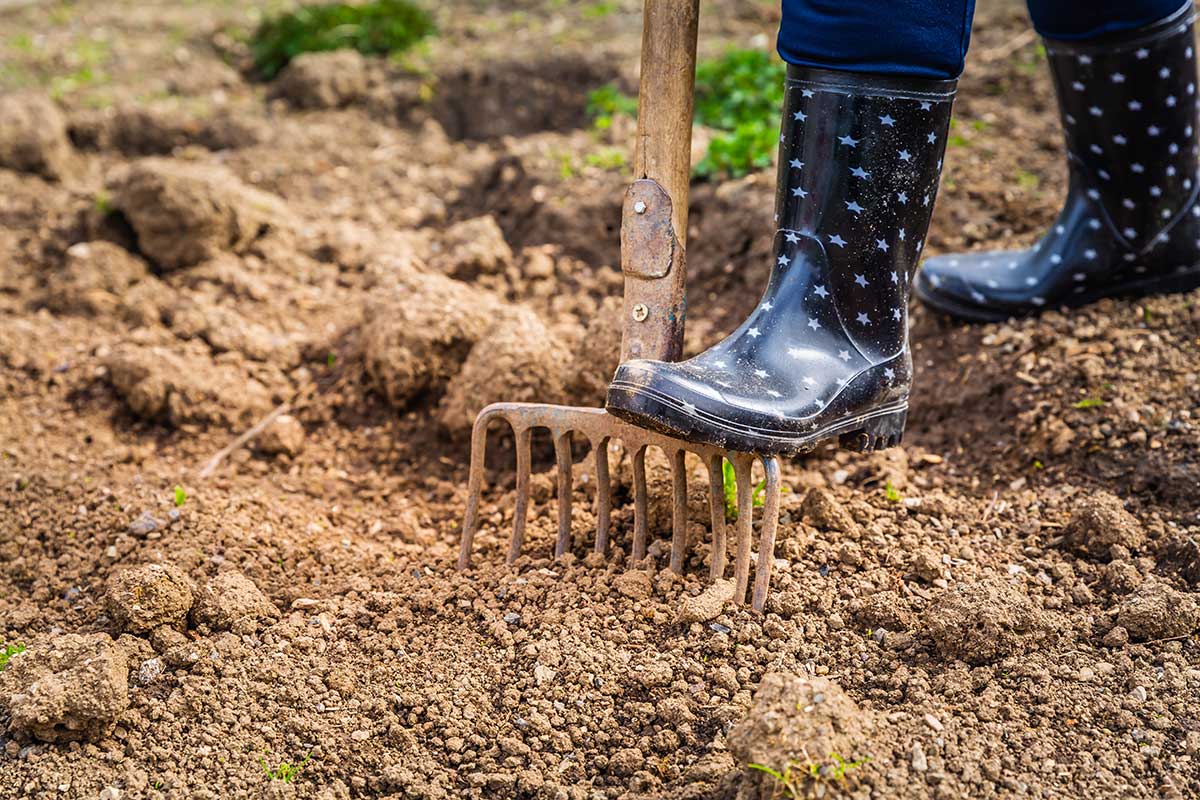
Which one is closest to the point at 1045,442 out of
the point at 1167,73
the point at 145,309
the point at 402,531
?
the point at 1167,73

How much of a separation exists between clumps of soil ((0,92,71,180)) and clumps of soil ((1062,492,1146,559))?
12.6 feet

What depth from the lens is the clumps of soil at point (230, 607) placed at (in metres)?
2.19

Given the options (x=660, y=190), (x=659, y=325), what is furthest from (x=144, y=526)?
(x=660, y=190)

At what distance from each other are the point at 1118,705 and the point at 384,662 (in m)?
1.30

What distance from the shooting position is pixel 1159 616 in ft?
6.56

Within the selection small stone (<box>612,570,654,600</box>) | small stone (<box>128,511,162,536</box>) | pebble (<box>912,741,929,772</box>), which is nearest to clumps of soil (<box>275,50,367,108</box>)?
small stone (<box>128,511,162,536</box>)

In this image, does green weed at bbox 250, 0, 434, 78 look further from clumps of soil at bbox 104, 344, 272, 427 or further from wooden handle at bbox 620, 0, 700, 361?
wooden handle at bbox 620, 0, 700, 361

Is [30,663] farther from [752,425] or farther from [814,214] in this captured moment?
[814,214]

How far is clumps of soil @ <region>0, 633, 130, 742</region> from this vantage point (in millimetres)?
1889

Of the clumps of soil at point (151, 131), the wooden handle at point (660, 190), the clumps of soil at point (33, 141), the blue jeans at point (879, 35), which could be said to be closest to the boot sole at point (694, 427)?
the wooden handle at point (660, 190)

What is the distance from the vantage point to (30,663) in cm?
198

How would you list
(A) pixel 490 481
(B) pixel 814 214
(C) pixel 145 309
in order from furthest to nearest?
(C) pixel 145 309 < (A) pixel 490 481 < (B) pixel 814 214

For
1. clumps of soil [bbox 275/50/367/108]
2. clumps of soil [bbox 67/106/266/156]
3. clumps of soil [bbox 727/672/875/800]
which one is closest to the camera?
clumps of soil [bbox 727/672/875/800]

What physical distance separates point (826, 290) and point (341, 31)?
3.90 m
